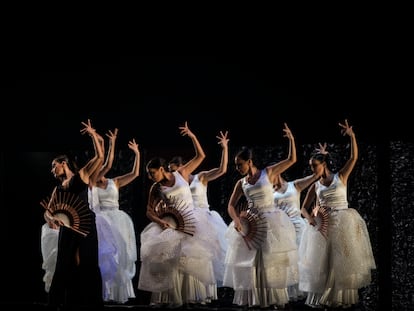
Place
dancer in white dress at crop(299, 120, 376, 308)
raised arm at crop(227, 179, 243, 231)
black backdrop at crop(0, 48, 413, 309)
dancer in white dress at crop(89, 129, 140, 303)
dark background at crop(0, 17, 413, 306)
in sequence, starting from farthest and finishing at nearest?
1. dancer in white dress at crop(89, 129, 140, 303)
2. dark background at crop(0, 17, 413, 306)
3. black backdrop at crop(0, 48, 413, 309)
4. raised arm at crop(227, 179, 243, 231)
5. dancer in white dress at crop(299, 120, 376, 308)

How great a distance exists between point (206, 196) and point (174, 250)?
1.13 metres

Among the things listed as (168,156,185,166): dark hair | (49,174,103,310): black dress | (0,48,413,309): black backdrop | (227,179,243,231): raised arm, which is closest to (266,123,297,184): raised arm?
(227,179,243,231): raised arm

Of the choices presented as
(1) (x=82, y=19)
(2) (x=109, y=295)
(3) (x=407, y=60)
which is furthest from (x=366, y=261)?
(1) (x=82, y=19)

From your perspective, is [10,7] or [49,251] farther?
[10,7]

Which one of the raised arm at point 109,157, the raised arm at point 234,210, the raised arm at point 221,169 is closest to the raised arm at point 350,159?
the raised arm at point 234,210

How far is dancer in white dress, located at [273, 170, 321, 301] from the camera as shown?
8.63 m

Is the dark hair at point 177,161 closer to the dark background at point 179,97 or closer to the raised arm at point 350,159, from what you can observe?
the dark background at point 179,97

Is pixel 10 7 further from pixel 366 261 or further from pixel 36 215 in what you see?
pixel 366 261

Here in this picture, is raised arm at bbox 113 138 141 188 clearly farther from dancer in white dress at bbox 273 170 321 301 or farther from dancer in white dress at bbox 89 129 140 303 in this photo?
dancer in white dress at bbox 273 170 321 301

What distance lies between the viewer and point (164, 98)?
930 cm

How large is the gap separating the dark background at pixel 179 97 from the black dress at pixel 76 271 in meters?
1.79

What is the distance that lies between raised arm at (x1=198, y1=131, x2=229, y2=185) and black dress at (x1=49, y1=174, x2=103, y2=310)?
5.09 ft

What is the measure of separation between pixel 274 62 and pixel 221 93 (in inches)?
27.6

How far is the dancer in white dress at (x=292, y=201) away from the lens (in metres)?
8.63
